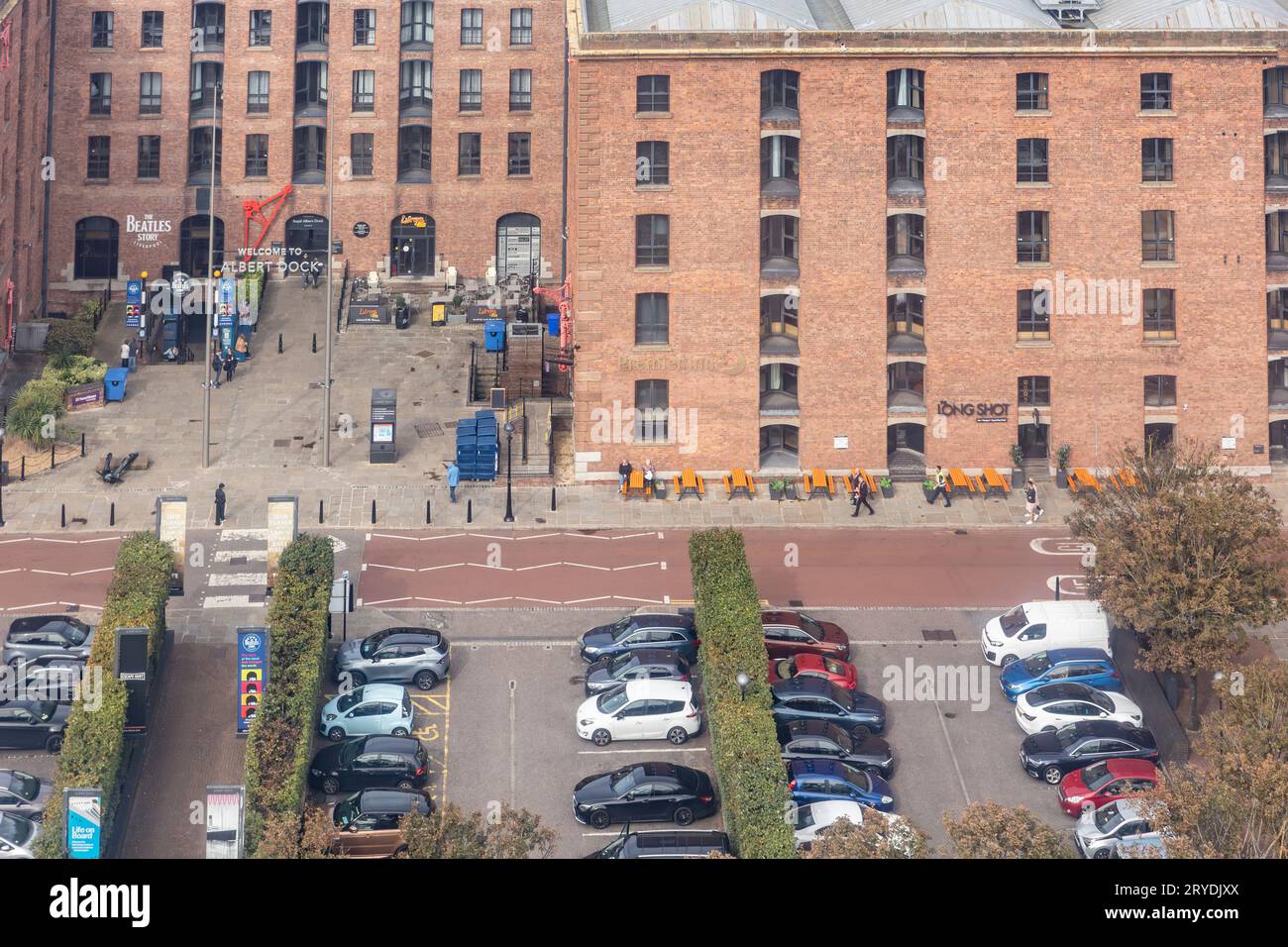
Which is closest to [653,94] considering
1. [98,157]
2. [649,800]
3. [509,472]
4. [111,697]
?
[509,472]

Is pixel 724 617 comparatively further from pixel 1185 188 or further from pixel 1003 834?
pixel 1185 188

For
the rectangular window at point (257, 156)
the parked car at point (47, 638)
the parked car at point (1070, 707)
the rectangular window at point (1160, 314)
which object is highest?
the rectangular window at point (257, 156)

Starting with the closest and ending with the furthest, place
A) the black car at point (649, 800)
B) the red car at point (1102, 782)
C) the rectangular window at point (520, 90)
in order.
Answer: the black car at point (649, 800) → the red car at point (1102, 782) → the rectangular window at point (520, 90)

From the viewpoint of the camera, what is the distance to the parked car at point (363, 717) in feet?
165

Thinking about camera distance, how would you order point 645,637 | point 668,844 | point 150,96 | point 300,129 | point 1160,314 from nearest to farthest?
point 668,844, point 645,637, point 1160,314, point 150,96, point 300,129

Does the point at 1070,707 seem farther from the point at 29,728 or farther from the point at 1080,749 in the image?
the point at 29,728

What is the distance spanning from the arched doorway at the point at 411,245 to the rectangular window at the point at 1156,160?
124 feet

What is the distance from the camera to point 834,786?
46.6m

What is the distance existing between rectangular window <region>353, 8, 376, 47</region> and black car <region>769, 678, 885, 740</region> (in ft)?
168

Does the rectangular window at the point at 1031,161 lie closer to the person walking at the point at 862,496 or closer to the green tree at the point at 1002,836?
the person walking at the point at 862,496

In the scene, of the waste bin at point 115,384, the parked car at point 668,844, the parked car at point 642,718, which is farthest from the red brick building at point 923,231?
the parked car at point 668,844

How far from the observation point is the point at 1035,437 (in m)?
72.7

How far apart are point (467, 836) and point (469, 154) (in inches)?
2313

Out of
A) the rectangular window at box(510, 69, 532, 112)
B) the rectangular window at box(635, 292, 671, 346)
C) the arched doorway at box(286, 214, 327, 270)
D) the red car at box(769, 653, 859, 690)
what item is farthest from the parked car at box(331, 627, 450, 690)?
the rectangular window at box(510, 69, 532, 112)
